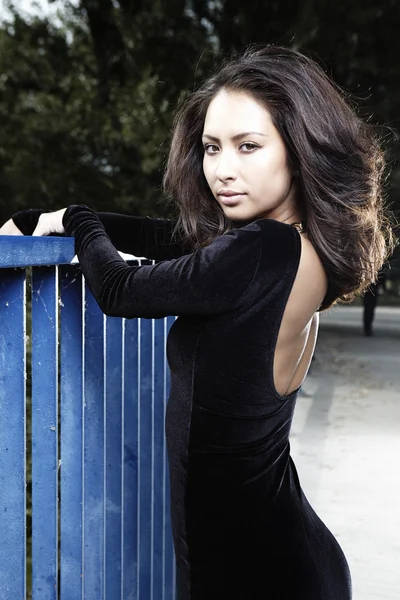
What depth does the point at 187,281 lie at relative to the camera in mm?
1630

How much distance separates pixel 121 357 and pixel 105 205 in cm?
934

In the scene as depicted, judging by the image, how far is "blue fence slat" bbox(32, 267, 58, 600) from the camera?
1.74 meters

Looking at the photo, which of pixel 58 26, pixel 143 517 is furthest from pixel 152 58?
pixel 143 517

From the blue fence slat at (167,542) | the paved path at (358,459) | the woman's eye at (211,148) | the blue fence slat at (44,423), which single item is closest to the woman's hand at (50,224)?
the blue fence slat at (44,423)

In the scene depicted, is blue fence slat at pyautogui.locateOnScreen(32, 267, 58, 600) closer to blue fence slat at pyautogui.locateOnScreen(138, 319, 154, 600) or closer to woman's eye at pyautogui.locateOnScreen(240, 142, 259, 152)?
woman's eye at pyautogui.locateOnScreen(240, 142, 259, 152)

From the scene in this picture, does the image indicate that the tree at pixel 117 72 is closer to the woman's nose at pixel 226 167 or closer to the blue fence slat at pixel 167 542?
the blue fence slat at pixel 167 542

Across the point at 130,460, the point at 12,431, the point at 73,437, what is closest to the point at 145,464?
the point at 130,460

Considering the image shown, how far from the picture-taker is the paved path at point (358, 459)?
4.19m

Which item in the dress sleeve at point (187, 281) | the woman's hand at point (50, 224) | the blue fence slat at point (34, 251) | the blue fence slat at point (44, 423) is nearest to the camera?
A: the blue fence slat at point (34, 251)

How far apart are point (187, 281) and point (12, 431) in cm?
41

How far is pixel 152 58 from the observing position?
38.2 feet

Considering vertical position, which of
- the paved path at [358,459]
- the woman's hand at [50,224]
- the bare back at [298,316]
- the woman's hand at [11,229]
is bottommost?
the paved path at [358,459]

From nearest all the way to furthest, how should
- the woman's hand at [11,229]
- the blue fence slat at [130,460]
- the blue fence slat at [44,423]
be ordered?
the blue fence slat at [44,423]
the woman's hand at [11,229]
the blue fence slat at [130,460]

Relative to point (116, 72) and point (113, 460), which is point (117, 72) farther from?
point (113, 460)
